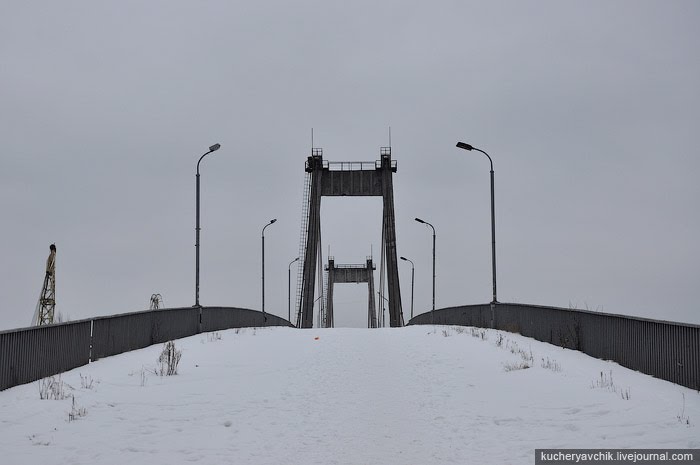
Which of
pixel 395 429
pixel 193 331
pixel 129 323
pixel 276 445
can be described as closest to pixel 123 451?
pixel 276 445

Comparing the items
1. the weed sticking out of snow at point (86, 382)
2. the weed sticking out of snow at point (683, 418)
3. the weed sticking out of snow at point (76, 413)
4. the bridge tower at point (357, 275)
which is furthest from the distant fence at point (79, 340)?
the bridge tower at point (357, 275)

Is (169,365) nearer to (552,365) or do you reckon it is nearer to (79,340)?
(79,340)

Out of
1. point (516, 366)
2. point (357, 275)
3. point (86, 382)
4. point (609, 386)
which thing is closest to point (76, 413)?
point (86, 382)

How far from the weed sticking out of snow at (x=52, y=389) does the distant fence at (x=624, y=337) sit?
9858mm

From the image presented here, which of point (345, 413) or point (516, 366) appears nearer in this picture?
point (345, 413)

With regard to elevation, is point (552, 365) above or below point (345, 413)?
above

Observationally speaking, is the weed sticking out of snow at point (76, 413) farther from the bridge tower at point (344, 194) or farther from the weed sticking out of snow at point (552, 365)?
the bridge tower at point (344, 194)

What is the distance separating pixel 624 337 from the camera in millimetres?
13734

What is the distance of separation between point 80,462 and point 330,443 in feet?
9.35

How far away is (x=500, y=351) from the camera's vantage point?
1759 cm

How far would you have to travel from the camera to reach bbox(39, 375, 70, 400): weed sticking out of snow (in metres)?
10.9

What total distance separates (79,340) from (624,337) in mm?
11241

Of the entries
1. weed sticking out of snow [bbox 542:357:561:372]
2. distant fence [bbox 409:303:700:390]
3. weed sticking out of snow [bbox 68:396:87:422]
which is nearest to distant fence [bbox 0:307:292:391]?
weed sticking out of snow [bbox 68:396:87:422]

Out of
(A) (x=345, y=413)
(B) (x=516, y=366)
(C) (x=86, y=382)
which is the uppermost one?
(B) (x=516, y=366)
